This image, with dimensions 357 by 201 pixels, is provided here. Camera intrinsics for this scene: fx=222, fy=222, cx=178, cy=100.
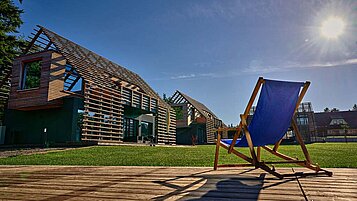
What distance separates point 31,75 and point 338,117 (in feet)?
160

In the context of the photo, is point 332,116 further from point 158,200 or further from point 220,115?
point 158,200

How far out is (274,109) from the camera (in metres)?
2.39

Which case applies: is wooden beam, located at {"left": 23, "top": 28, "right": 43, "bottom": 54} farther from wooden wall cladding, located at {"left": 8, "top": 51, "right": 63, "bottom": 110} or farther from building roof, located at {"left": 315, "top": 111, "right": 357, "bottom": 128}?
building roof, located at {"left": 315, "top": 111, "right": 357, "bottom": 128}

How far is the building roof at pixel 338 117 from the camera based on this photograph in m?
40.3

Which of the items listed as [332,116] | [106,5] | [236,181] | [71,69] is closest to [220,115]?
[332,116]

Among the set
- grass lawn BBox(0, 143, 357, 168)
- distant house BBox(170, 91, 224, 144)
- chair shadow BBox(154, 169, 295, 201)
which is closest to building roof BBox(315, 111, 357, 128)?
distant house BBox(170, 91, 224, 144)

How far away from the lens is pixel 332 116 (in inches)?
1694

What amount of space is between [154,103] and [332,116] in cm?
4041

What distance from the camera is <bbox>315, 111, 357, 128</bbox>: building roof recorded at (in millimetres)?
40344

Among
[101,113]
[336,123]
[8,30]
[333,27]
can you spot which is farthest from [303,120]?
[8,30]

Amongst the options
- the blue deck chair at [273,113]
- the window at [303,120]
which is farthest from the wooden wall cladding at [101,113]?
the window at [303,120]

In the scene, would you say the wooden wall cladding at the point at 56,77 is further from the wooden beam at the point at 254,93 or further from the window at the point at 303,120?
the window at the point at 303,120

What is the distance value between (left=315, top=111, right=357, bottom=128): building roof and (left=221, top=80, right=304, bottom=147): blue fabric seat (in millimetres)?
47631

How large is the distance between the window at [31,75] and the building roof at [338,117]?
152ft
